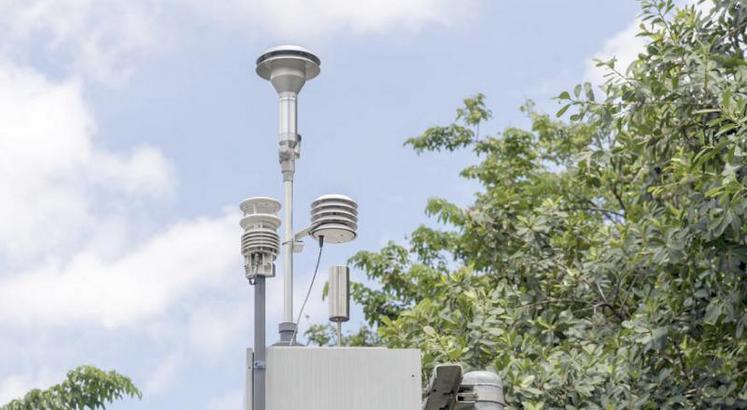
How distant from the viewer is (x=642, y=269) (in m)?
14.1

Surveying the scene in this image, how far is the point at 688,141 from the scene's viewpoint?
508 inches

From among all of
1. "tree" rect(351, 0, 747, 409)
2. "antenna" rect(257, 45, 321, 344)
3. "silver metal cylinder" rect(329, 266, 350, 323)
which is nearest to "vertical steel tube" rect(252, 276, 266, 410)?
"silver metal cylinder" rect(329, 266, 350, 323)

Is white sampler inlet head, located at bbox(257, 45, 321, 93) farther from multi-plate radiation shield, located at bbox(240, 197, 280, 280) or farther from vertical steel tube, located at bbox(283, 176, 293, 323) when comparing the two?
multi-plate radiation shield, located at bbox(240, 197, 280, 280)

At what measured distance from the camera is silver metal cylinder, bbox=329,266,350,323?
9.26 metres

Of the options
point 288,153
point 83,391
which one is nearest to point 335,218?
point 288,153

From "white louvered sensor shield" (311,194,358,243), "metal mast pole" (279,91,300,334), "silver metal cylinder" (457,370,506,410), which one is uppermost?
"metal mast pole" (279,91,300,334)

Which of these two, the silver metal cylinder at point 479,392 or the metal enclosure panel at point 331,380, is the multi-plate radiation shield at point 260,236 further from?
the silver metal cylinder at point 479,392

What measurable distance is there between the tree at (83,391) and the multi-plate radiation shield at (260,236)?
40.6 feet

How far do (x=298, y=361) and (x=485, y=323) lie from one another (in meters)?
6.55

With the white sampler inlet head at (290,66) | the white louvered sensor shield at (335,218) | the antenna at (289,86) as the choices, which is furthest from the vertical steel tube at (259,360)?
the white sampler inlet head at (290,66)

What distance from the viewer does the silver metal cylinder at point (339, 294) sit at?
9258 mm

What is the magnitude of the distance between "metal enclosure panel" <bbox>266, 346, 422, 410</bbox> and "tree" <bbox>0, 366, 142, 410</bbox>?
12.6m

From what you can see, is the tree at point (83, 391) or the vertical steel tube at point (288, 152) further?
the tree at point (83, 391)

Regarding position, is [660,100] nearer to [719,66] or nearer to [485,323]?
[719,66]
